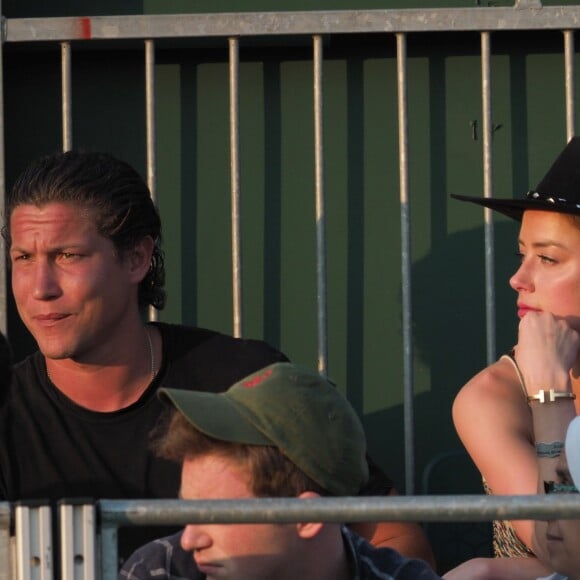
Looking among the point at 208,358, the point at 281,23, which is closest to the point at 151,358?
the point at 208,358

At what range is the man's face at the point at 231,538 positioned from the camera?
2.28 meters

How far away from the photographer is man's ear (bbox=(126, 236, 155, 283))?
3.70 meters

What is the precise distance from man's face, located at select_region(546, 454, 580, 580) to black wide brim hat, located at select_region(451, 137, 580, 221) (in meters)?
0.79

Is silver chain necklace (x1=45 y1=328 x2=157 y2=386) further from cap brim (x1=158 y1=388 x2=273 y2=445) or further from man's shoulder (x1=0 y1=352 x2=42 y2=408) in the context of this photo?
cap brim (x1=158 y1=388 x2=273 y2=445)

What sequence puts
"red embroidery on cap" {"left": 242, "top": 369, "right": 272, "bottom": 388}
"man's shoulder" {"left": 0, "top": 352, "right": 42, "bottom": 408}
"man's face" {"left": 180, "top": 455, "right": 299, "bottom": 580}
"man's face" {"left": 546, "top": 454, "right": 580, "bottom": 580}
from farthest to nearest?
"man's shoulder" {"left": 0, "top": 352, "right": 42, "bottom": 408} → "man's face" {"left": 546, "top": 454, "right": 580, "bottom": 580} → "red embroidery on cap" {"left": 242, "top": 369, "right": 272, "bottom": 388} → "man's face" {"left": 180, "top": 455, "right": 299, "bottom": 580}

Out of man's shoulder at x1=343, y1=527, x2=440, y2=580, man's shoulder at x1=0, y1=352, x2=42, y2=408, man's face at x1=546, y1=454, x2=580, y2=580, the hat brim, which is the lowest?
man's face at x1=546, y1=454, x2=580, y2=580

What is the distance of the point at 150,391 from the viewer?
3.59m

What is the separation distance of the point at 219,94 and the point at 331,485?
7.46ft

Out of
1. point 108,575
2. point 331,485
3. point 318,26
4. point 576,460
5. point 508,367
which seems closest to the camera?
point 108,575

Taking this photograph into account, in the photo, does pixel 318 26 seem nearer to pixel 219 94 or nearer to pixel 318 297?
pixel 219 94

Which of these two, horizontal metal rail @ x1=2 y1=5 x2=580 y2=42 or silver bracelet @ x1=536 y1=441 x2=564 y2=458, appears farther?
horizontal metal rail @ x1=2 y1=5 x2=580 y2=42

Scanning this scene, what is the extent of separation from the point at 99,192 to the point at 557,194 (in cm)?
116

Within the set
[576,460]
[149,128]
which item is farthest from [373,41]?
[576,460]

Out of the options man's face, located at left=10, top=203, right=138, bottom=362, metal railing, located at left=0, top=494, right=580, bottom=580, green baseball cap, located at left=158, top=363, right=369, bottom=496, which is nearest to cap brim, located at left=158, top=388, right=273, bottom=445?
green baseball cap, located at left=158, top=363, right=369, bottom=496
